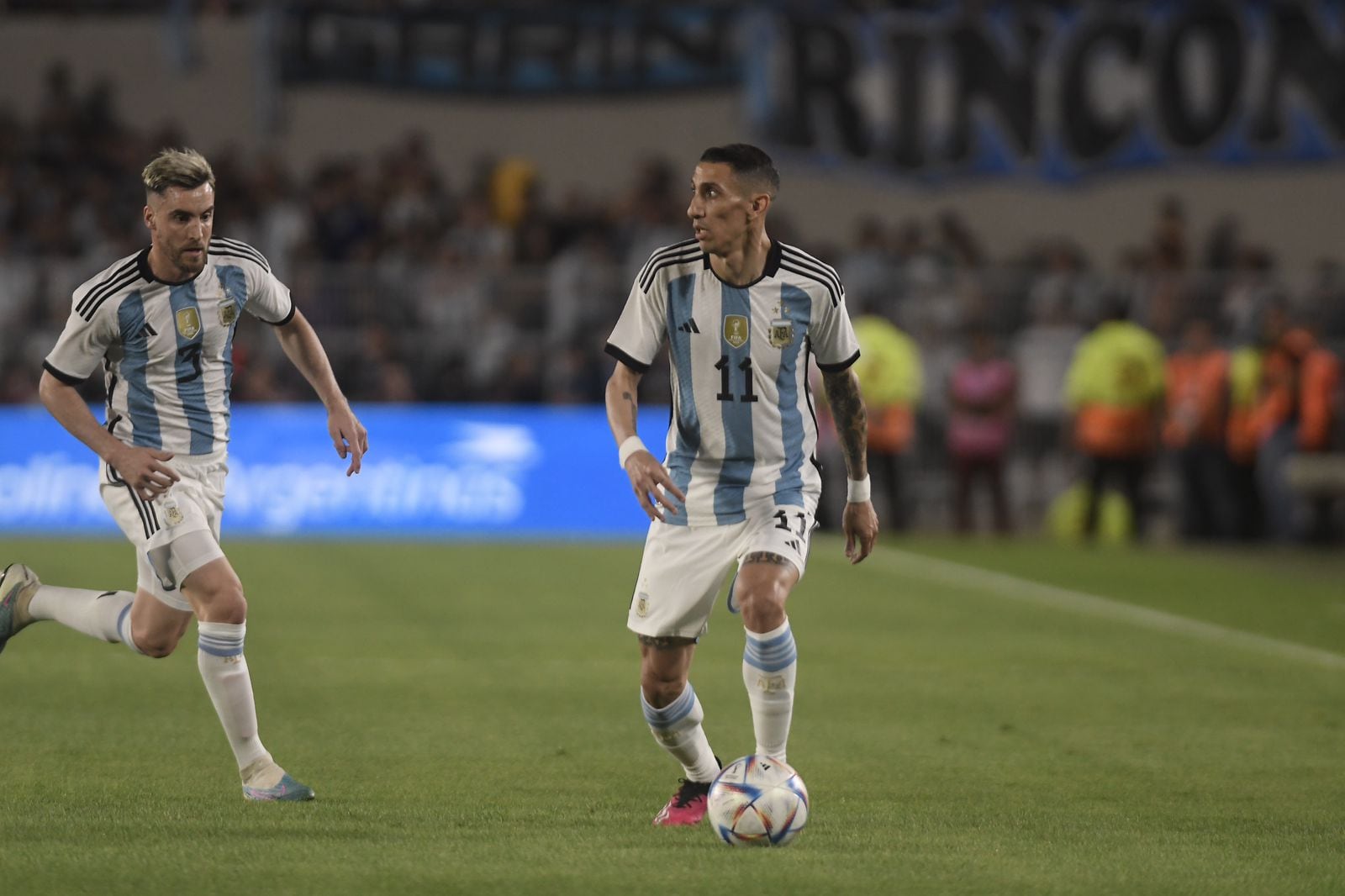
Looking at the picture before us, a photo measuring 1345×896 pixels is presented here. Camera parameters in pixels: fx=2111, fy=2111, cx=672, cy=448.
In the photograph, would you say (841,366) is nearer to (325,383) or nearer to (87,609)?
(325,383)

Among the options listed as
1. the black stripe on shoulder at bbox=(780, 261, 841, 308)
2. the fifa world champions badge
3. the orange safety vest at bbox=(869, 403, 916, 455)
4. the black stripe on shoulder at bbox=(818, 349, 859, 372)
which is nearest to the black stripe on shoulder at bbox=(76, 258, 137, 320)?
the fifa world champions badge

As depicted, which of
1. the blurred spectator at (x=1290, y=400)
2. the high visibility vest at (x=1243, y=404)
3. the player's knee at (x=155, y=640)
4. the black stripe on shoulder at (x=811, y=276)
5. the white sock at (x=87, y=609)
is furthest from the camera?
the high visibility vest at (x=1243, y=404)

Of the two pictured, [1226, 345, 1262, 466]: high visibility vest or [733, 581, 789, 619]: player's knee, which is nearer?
[733, 581, 789, 619]: player's knee

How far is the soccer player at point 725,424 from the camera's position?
21.0 feet

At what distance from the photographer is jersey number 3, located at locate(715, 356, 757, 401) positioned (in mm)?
6559

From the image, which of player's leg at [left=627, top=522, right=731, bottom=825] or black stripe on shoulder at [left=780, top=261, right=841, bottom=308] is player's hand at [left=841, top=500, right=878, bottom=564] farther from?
black stripe on shoulder at [left=780, top=261, right=841, bottom=308]

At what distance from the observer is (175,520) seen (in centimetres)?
677

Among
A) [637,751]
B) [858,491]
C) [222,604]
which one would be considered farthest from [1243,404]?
[222,604]

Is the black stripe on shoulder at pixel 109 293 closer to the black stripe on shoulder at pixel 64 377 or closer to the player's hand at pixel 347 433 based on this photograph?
the black stripe on shoulder at pixel 64 377

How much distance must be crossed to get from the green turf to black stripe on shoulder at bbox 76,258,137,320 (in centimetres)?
157

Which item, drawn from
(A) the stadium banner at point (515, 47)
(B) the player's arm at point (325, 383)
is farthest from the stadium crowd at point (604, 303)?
(B) the player's arm at point (325, 383)

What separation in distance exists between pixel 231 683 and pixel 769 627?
1767 mm

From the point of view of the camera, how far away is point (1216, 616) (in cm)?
1324

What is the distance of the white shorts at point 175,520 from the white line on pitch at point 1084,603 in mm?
6413
